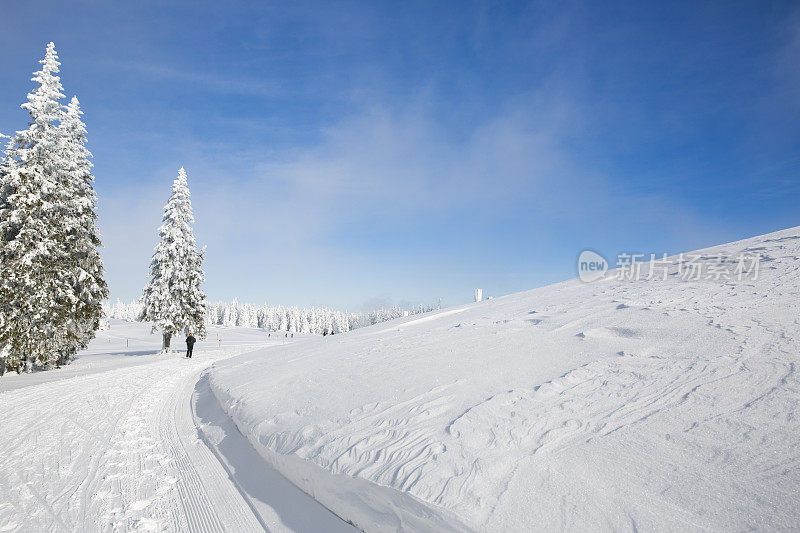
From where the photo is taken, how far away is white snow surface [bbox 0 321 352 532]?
3891 mm

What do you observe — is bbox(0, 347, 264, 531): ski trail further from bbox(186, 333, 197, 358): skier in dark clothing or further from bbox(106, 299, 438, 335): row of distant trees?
bbox(106, 299, 438, 335): row of distant trees

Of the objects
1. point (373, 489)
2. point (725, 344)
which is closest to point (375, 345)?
point (373, 489)

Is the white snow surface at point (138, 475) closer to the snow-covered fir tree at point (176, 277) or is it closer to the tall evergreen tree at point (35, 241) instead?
the tall evergreen tree at point (35, 241)

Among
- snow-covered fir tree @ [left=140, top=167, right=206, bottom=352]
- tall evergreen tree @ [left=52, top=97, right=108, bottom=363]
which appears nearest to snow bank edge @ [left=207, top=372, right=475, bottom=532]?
tall evergreen tree @ [left=52, top=97, right=108, bottom=363]

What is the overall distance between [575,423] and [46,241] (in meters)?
19.1

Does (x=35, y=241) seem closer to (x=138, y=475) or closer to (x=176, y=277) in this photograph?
(x=176, y=277)

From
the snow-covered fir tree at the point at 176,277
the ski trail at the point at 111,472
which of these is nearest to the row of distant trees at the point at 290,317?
the snow-covered fir tree at the point at 176,277

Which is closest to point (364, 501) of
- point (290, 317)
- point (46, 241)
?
point (46, 241)

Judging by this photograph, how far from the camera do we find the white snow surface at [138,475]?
12.8ft

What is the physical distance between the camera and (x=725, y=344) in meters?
4.89

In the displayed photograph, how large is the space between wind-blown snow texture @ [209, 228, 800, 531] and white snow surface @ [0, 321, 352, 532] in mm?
358

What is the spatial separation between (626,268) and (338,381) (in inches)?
379

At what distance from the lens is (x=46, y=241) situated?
14867 mm

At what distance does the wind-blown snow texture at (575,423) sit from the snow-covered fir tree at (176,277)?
21896 mm
